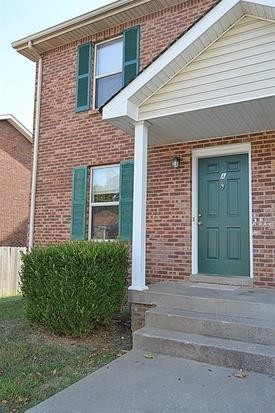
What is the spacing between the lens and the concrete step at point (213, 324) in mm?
3818

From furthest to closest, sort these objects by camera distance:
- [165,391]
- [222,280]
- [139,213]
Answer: [222,280] → [139,213] → [165,391]

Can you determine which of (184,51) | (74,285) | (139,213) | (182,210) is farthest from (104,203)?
(184,51)

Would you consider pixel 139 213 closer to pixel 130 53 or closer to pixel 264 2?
pixel 264 2

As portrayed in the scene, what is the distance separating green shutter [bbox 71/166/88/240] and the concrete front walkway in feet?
13.1

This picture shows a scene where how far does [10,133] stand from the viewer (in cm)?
1545

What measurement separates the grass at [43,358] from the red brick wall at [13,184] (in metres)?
9.75

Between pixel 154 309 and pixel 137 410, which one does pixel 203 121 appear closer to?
pixel 154 309

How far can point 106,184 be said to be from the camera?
737 cm

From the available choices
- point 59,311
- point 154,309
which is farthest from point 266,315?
point 59,311

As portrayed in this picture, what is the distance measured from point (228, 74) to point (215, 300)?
2902mm

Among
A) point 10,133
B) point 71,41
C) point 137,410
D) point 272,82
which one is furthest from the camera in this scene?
point 10,133

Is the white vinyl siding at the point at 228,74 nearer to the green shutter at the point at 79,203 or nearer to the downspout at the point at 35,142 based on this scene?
the green shutter at the point at 79,203

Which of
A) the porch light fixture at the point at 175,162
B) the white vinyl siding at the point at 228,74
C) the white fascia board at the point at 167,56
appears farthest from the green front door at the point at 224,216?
the white fascia board at the point at 167,56

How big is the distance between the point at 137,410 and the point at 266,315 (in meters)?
2.01
